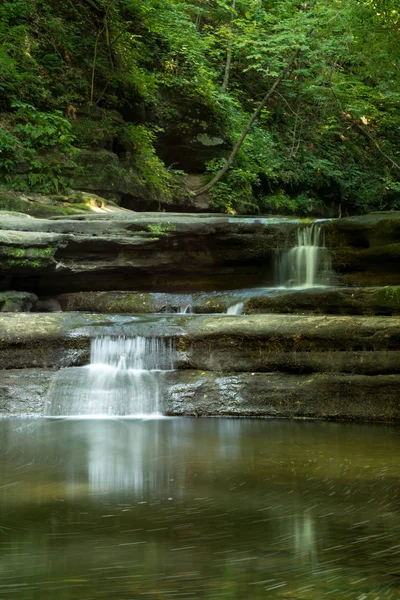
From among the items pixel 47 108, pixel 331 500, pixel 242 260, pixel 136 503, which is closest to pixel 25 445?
pixel 136 503

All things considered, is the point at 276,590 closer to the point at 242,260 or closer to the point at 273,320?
the point at 273,320

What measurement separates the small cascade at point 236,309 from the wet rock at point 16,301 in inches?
128

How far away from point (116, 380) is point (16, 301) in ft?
10.6

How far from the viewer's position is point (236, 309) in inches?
395

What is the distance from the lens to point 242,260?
1209 centimetres

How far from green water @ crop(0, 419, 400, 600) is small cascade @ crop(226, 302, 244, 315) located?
144 inches

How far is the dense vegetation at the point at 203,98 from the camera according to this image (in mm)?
14648

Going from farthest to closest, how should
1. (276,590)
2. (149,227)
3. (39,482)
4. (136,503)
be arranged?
(149,227) → (39,482) → (136,503) → (276,590)

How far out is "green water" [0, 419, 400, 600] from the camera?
2.74 metres

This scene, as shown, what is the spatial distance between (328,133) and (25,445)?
66.7 feet

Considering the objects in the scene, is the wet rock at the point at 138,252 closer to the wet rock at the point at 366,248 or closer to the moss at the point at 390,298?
the wet rock at the point at 366,248

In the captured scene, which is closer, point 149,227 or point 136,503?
point 136,503

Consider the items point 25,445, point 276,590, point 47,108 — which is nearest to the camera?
point 276,590

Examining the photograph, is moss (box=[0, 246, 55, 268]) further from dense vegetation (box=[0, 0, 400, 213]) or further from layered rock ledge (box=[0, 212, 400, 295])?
dense vegetation (box=[0, 0, 400, 213])
